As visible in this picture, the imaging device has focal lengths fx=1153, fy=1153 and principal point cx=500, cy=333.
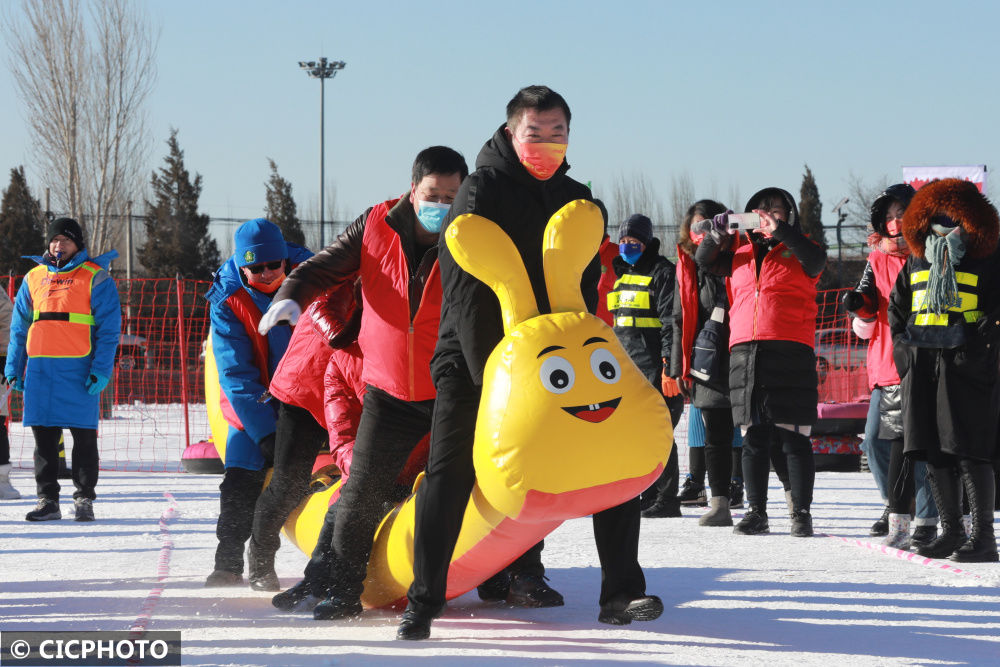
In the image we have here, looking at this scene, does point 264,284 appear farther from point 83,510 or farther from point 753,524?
point 83,510

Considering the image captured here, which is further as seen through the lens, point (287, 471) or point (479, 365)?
point (287, 471)

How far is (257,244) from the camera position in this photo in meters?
4.88

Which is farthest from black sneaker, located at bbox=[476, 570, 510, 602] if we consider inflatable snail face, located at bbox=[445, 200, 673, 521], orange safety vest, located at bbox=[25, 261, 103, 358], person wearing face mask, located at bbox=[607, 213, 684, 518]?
orange safety vest, located at bbox=[25, 261, 103, 358]

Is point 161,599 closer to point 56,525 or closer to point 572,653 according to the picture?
point 572,653

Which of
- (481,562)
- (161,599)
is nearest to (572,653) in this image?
(481,562)

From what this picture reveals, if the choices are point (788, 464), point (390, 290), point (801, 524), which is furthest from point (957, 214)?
point (390, 290)

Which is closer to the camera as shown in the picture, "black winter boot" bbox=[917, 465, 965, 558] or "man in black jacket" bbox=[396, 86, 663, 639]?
"man in black jacket" bbox=[396, 86, 663, 639]

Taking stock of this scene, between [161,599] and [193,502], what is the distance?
12.7 ft

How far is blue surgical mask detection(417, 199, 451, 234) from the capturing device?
13.0 ft

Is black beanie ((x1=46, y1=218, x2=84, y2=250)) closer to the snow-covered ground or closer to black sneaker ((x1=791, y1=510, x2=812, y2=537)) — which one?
the snow-covered ground

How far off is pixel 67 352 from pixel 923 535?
17.5 feet

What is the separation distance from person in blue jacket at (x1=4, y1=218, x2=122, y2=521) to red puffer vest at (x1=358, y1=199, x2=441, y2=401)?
399 cm

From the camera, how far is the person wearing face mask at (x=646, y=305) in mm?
7512

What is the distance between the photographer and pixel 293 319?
3.94m
